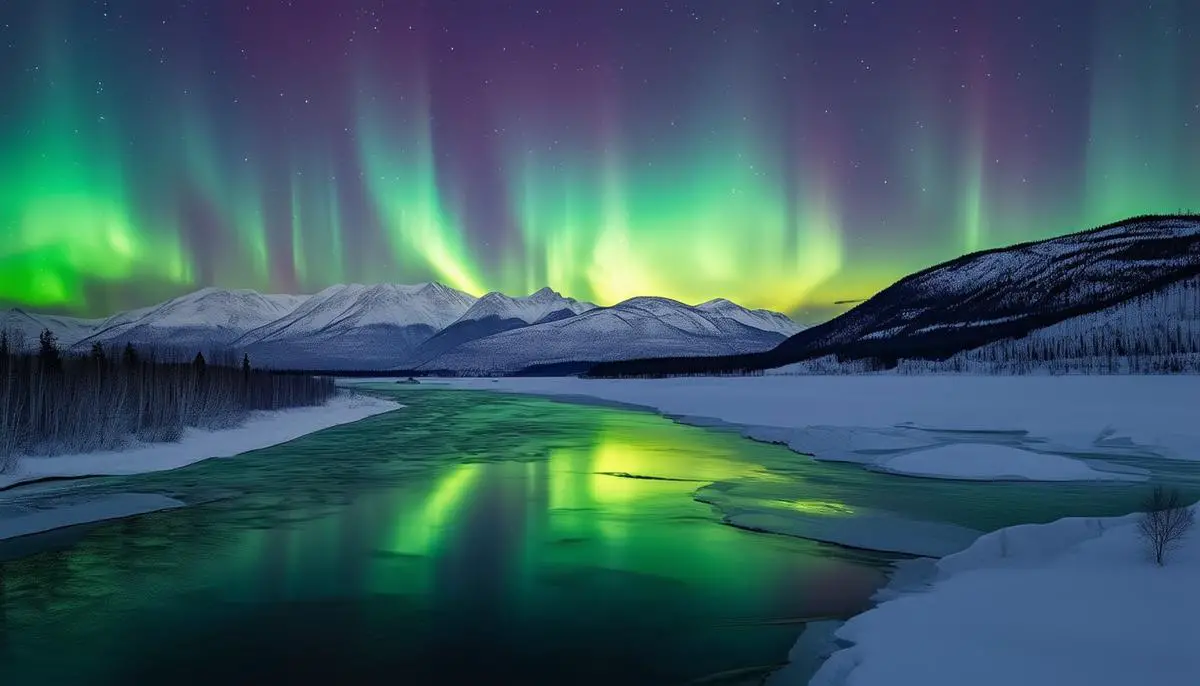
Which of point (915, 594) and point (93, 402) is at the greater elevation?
point (93, 402)

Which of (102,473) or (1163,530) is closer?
(1163,530)

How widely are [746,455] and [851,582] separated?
1711 centimetres

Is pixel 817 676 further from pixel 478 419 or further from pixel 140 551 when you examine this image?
pixel 478 419

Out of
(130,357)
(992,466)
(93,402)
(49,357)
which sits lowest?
(992,466)

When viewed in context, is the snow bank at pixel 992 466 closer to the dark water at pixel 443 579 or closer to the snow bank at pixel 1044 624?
the dark water at pixel 443 579

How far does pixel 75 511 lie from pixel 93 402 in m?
12.6

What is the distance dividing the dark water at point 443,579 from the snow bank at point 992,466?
159 cm

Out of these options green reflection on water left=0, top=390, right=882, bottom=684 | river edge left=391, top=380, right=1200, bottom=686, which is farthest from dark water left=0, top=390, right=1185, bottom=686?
river edge left=391, top=380, right=1200, bottom=686

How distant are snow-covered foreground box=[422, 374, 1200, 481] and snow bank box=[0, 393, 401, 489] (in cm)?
2438

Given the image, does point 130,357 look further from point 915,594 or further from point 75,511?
point 915,594

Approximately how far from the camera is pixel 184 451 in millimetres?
28156

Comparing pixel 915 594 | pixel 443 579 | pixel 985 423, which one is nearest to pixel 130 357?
pixel 443 579

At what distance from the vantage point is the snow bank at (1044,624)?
6.63 meters

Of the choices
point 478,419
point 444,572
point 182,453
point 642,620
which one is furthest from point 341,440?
point 642,620
